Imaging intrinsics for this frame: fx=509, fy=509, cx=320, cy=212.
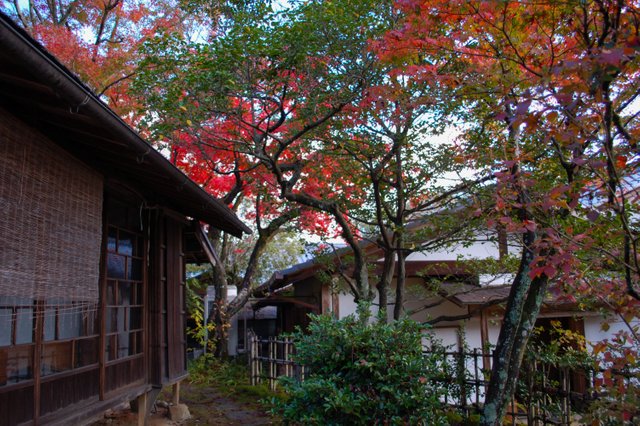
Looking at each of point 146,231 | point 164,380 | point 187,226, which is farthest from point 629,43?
point 187,226

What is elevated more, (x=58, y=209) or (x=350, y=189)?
(x=350, y=189)

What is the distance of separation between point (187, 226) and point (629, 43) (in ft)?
25.7

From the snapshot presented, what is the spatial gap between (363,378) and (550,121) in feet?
12.8

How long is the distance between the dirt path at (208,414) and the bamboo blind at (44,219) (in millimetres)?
4319

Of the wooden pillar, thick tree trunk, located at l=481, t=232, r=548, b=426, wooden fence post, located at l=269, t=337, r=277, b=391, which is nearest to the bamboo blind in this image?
the wooden pillar

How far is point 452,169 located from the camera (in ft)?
28.6

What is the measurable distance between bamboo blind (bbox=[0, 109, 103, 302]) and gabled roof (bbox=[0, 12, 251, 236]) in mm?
265

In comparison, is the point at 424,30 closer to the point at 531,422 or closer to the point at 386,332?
the point at 386,332

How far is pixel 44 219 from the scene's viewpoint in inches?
167

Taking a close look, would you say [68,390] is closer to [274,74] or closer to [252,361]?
[274,74]

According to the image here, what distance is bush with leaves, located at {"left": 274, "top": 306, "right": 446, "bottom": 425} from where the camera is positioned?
571 centimetres

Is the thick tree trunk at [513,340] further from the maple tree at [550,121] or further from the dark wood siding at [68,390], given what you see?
the dark wood siding at [68,390]

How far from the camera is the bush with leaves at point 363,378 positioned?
5.71m

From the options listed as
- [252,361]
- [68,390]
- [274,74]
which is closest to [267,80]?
[274,74]
